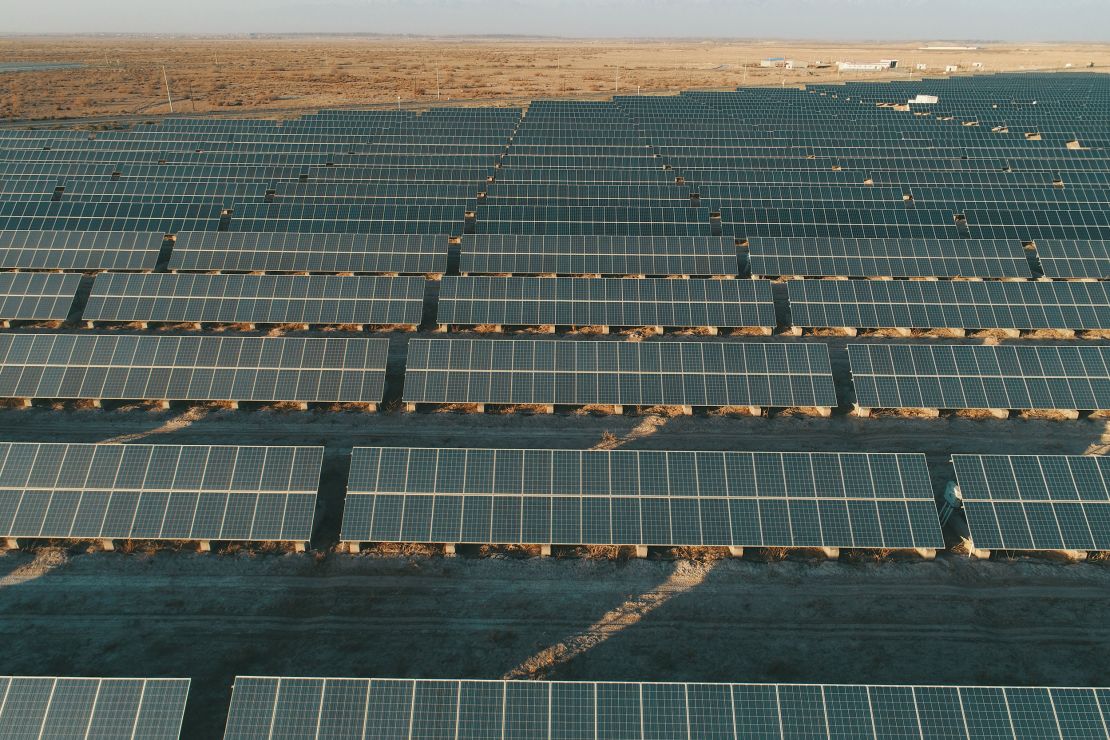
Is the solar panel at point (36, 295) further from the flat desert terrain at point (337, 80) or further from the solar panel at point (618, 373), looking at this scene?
the flat desert terrain at point (337, 80)

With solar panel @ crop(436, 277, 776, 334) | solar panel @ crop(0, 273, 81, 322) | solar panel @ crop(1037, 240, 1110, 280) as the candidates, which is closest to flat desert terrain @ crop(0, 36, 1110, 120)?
solar panel @ crop(0, 273, 81, 322)

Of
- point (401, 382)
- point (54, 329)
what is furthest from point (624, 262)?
point (54, 329)

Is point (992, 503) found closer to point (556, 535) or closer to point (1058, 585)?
point (1058, 585)

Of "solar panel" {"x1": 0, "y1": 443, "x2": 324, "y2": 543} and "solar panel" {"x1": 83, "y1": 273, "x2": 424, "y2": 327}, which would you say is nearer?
"solar panel" {"x1": 0, "y1": 443, "x2": 324, "y2": 543}

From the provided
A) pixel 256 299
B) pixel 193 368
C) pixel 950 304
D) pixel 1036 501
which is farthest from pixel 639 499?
pixel 950 304

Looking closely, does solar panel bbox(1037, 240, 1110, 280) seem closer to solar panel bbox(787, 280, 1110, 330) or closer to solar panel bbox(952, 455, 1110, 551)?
solar panel bbox(787, 280, 1110, 330)

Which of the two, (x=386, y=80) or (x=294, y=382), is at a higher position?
(x=386, y=80)

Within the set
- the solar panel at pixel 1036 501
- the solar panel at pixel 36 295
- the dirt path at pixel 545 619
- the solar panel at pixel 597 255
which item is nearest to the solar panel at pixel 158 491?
the dirt path at pixel 545 619
